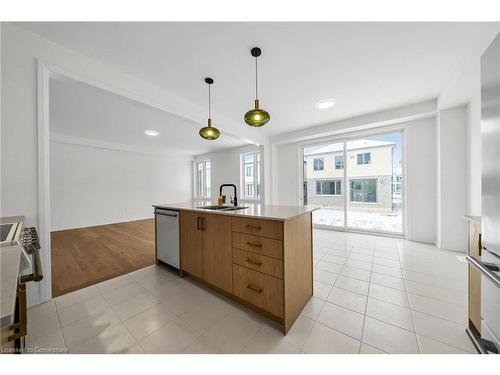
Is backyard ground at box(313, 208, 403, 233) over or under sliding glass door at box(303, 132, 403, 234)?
under

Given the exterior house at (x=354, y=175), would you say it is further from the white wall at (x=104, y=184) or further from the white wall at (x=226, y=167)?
the white wall at (x=104, y=184)

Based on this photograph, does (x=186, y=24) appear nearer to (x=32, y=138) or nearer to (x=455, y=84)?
(x=32, y=138)

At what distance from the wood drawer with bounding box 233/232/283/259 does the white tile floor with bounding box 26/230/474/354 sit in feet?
1.93

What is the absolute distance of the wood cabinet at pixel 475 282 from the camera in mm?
1200

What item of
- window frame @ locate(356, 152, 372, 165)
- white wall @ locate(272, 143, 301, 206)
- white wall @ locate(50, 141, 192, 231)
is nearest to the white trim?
white wall @ locate(50, 141, 192, 231)

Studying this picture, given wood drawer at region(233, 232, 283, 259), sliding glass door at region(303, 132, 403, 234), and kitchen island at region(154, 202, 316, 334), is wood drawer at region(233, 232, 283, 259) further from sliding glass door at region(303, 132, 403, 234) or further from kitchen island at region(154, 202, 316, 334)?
sliding glass door at region(303, 132, 403, 234)

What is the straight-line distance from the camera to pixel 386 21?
1.54 metres

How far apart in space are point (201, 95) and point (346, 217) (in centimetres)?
407

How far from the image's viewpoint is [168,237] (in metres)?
2.37

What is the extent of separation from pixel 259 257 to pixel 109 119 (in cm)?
410

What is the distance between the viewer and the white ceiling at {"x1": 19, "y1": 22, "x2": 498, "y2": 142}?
5.30 feet

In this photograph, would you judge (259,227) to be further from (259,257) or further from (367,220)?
(367,220)

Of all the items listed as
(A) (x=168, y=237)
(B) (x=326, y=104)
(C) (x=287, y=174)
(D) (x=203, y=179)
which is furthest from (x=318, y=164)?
(D) (x=203, y=179)
